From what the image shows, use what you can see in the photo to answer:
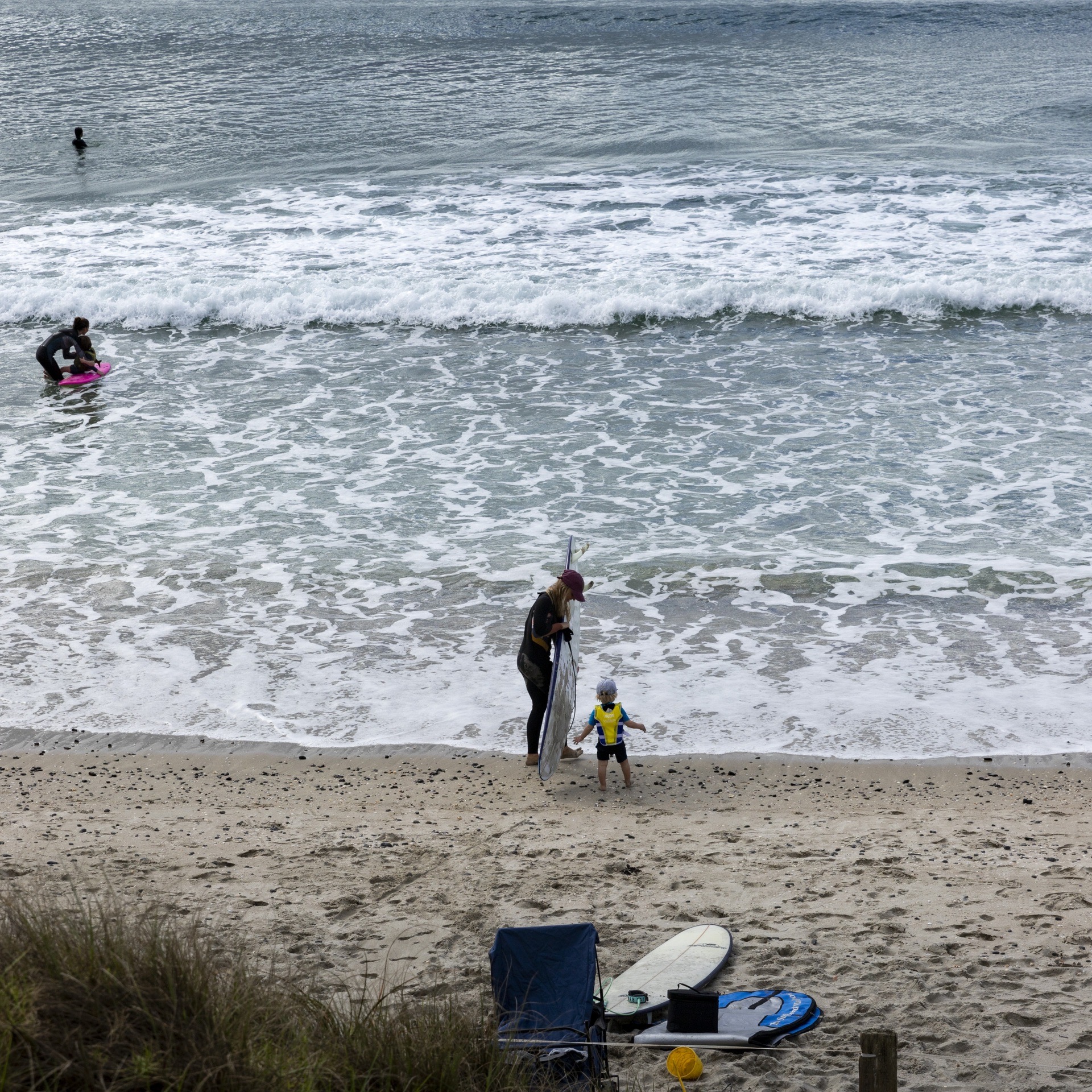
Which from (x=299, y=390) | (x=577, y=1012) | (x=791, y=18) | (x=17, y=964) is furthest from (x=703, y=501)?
(x=791, y=18)

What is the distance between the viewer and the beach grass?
10.6 ft

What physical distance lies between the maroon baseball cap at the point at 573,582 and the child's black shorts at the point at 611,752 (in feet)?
3.47

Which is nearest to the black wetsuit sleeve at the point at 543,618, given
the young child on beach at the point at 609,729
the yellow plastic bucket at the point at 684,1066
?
the young child on beach at the point at 609,729

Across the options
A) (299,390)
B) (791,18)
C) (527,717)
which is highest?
(791,18)

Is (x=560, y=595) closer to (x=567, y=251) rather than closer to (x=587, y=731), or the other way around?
(x=587, y=731)

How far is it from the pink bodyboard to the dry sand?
9.21m

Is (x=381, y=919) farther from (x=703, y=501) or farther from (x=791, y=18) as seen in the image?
(x=791, y=18)

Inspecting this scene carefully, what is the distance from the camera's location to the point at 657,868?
248 inches

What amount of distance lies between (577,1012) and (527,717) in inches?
150

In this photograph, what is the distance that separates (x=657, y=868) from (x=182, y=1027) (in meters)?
3.36

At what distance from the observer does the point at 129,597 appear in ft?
32.6

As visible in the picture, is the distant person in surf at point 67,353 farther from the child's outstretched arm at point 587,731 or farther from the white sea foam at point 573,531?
the child's outstretched arm at point 587,731

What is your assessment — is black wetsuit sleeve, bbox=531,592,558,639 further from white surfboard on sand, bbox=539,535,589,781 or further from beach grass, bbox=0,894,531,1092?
beach grass, bbox=0,894,531,1092

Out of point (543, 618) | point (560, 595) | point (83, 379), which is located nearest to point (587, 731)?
point (543, 618)
